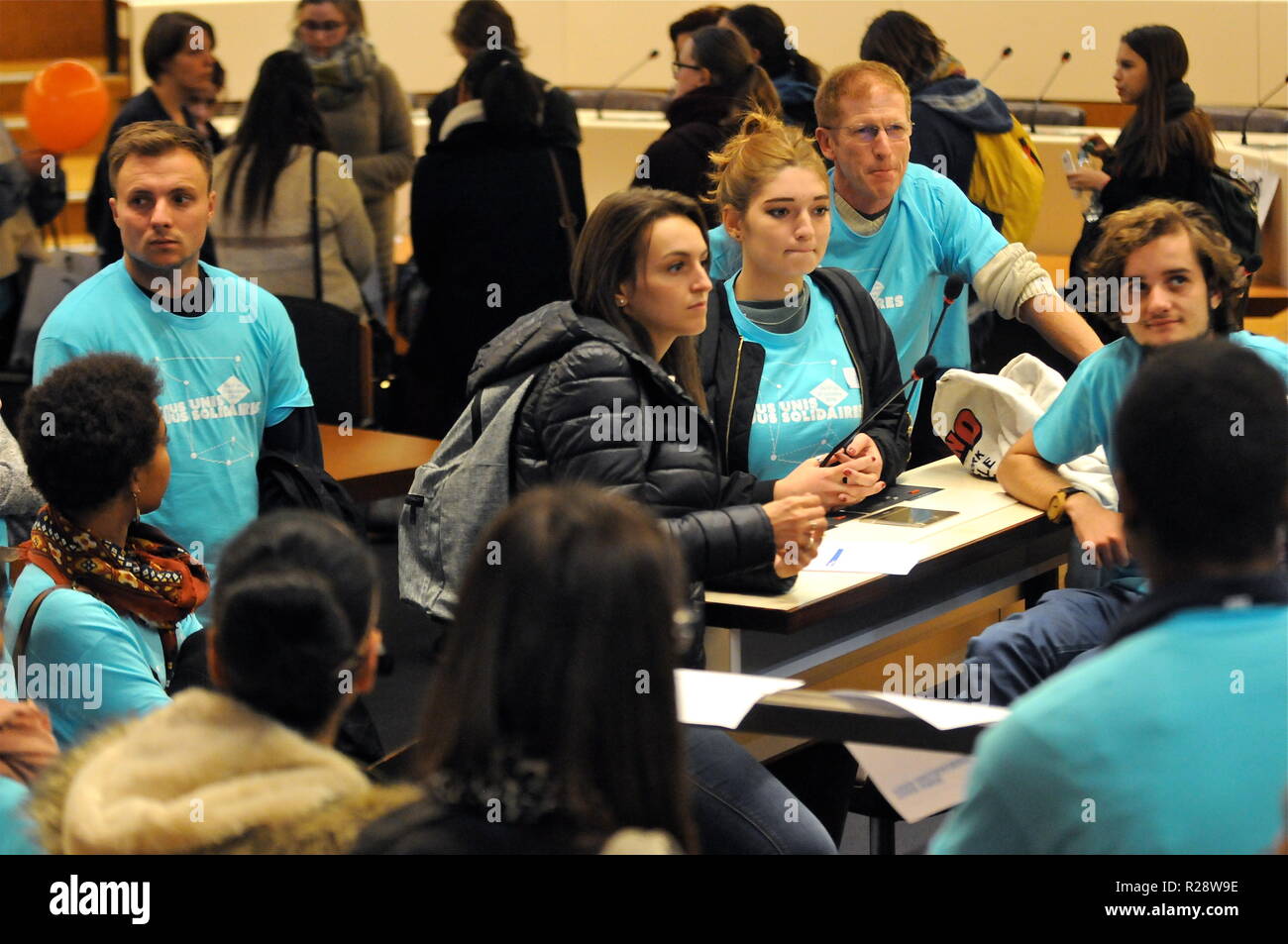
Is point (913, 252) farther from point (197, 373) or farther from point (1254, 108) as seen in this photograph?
point (1254, 108)

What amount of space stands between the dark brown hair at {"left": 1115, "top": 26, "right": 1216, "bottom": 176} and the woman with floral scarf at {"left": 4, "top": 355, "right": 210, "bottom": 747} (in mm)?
3385

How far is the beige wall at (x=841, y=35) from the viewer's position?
778 centimetres

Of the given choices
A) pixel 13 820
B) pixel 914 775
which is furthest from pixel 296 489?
pixel 914 775

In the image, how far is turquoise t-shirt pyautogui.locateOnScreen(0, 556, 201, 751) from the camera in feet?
7.09

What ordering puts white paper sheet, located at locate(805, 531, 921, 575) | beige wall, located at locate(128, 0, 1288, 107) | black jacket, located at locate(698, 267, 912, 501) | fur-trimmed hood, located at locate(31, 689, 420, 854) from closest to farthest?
fur-trimmed hood, located at locate(31, 689, 420, 854) < white paper sheet, located at locate(805, 531, 921, 575) < black jacket, located at locate(698, 267, 912, 501) < beige wall, located at locate(128, 0, 1288, 107)

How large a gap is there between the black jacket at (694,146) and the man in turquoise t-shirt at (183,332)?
182 centimetres

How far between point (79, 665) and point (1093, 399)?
1745mm

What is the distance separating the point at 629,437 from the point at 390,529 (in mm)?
3096

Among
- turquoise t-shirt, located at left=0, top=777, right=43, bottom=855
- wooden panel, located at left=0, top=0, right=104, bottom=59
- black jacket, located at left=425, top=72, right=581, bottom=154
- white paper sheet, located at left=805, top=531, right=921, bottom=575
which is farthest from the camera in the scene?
wooden panel, located at left=0, top=0, right=104, bottom=59

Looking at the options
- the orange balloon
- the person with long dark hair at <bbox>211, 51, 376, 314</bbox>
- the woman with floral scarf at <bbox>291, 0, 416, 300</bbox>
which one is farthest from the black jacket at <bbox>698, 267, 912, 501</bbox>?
the orange balloon

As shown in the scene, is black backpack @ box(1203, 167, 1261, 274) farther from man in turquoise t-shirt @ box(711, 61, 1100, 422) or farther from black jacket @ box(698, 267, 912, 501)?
black jacket @ box(698, 267, 912, 501)

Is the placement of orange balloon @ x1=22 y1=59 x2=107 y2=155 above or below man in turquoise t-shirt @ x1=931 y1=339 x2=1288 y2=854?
above

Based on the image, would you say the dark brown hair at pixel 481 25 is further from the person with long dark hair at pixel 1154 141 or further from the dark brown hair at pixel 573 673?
the dark brown hair at pixel 573 673

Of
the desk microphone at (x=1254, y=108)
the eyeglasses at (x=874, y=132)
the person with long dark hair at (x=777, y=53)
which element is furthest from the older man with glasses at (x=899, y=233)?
the desk microphone at (x=1254, y=108)
